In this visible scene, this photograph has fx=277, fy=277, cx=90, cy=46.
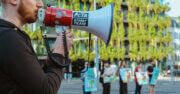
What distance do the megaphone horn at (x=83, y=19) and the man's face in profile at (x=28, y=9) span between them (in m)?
0.09

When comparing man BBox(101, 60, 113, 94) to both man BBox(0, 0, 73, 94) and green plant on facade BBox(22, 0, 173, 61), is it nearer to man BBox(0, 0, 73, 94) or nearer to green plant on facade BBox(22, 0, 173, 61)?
man BBox(0, 0, 73, 94)

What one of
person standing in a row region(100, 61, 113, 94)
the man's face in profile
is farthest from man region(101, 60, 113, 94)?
the man's face in profile

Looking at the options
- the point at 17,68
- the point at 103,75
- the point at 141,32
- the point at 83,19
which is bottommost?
the point at 103,75

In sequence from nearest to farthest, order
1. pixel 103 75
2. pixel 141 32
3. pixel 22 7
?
pixel 22 7 < pixel 103 75 < pixel 141 32

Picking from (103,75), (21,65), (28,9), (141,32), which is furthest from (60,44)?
(141,32)

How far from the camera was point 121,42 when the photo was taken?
4925 cm

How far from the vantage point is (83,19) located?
1.85 m

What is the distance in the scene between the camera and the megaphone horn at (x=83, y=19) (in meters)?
1.73

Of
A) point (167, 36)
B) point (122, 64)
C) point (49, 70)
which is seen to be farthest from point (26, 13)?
point (167, 36)

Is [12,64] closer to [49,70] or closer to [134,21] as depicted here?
[49,70]

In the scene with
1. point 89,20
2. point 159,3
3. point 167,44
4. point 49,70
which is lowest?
point 167,44

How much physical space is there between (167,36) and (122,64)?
42.8 metres

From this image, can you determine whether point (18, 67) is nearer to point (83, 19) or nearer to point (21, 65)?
point (21, 65)

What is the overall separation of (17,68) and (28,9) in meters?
0.39
